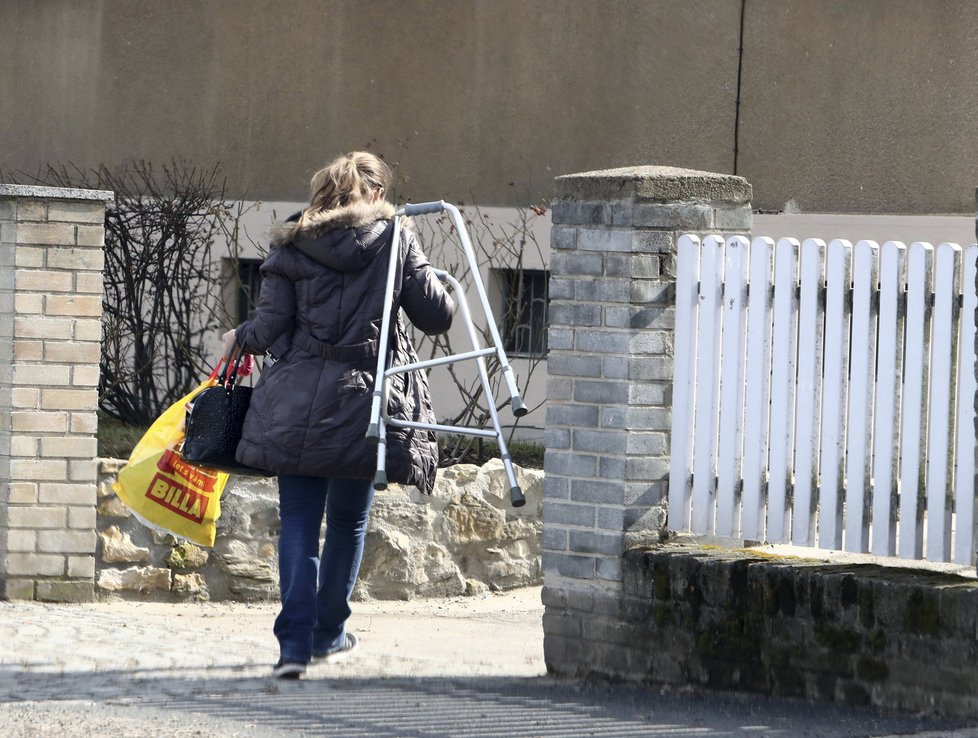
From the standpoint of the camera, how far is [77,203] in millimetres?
6789

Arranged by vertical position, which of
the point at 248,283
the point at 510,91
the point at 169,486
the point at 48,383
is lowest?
the point at 169,486

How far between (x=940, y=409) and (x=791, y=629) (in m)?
0.82

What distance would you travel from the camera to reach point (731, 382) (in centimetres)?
526

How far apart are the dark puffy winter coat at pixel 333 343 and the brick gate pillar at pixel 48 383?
1.93 metres

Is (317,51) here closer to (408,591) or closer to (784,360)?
(408,591)

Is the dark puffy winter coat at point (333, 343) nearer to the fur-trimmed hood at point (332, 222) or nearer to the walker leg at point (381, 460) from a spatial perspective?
the fur-trimmed hood at point (332, 222)

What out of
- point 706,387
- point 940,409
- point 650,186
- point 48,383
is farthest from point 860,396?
point 48,383

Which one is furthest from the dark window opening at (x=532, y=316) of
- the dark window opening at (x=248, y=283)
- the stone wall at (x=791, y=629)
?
the stone wall at (x=791, y=629)

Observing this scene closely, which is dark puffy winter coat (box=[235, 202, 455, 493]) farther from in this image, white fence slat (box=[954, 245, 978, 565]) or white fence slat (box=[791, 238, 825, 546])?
white fence slat (box=[954, 245, 978, 565])

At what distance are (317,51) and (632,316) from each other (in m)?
8.14

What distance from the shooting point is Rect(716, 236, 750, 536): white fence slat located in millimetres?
5223

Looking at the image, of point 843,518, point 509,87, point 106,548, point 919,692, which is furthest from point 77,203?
point 509,87

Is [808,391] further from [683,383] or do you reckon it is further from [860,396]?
[683,383]

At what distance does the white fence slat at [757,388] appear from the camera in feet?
16.9
